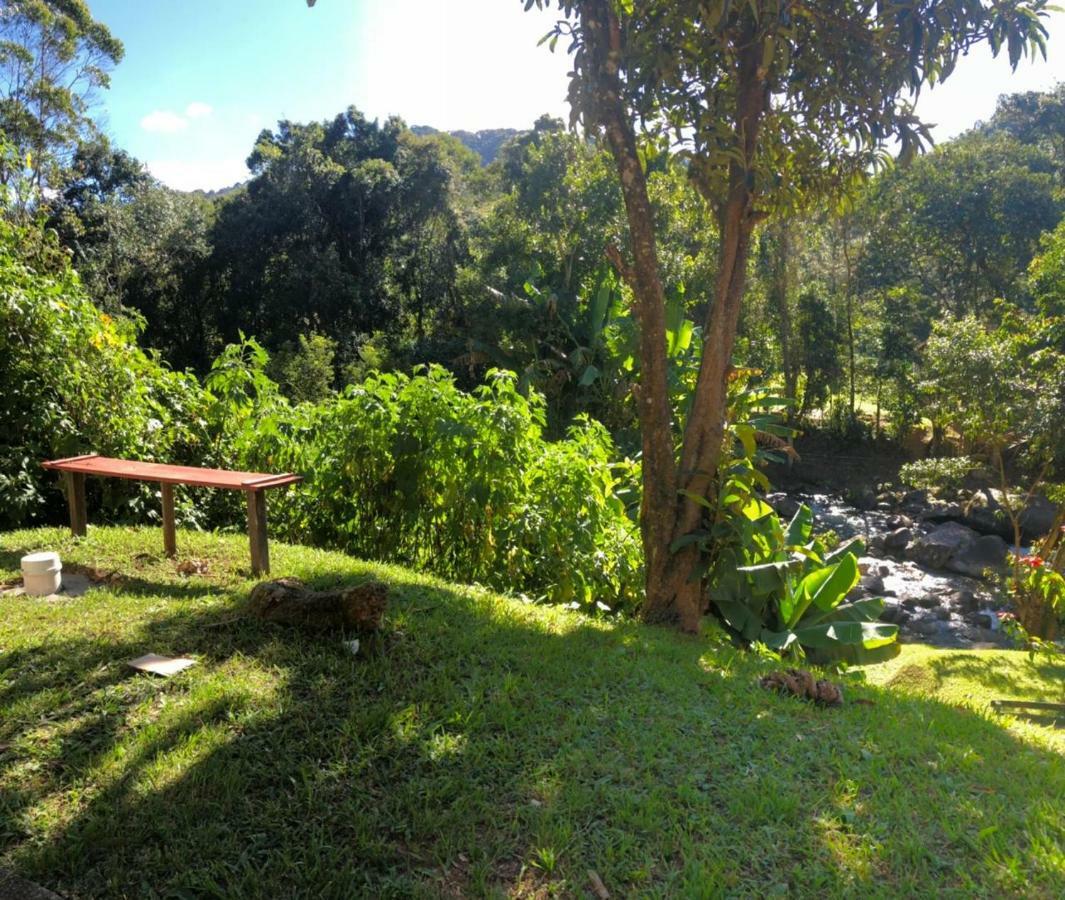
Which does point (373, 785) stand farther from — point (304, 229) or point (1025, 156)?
point (1025, 156)

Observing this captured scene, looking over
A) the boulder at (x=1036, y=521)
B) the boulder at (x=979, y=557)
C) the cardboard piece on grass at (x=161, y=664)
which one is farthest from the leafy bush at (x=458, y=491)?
the boulder at (x=1036, y=521)

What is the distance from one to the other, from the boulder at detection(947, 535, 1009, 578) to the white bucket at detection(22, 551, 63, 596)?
16129mm

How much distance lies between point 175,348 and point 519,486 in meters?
24.2

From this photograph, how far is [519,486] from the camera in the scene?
626cm

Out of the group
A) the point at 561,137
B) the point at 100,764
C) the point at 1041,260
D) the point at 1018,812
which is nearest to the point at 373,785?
the point at 100,764

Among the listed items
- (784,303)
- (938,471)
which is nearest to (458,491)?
(938,471)

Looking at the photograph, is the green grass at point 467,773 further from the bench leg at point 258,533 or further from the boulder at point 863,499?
the boulder at point 863,499

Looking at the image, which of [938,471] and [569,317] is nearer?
[938,471]

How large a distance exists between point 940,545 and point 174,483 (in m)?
15.8

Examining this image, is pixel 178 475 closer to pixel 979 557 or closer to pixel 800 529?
pixel 800 529

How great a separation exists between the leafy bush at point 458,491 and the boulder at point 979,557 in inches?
475

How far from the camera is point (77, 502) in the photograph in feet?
20.0

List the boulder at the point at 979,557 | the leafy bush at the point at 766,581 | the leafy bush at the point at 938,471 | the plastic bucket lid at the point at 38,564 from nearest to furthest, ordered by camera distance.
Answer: the plastic bucket lid at the point at 38,564 < the leafy bush at the point at 766,581 < the leafy bush at the point at 938,471 < the boulder at the point at 979,557

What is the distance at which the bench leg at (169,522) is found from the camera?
557cm
